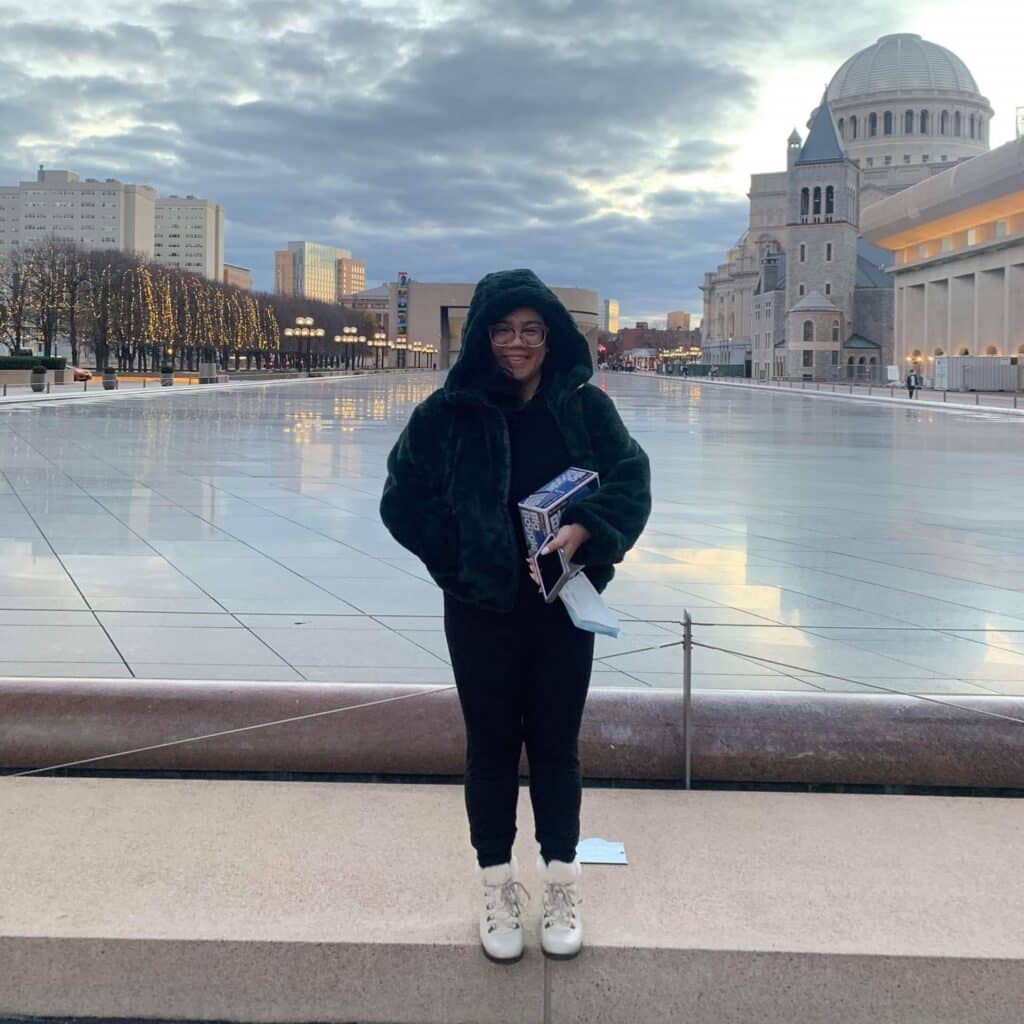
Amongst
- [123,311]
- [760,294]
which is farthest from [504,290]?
[760,294]

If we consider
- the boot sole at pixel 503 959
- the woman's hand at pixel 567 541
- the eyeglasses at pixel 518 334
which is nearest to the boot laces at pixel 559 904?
the boot sole at pixel 503 959

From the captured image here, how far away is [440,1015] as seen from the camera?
339 centimetres

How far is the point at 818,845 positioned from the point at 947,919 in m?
0.61

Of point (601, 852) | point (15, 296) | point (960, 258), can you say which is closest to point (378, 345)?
point (15, 296)

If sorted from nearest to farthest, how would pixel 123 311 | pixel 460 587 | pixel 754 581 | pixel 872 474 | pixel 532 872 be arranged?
pixel 460 587 < pixel 532 872 < pixel 754 581 < pixel 872 474 < pixel 123 311

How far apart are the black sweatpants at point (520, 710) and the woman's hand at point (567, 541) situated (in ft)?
0.43

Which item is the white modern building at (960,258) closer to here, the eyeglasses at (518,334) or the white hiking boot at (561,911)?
the eyeglasses at (518,334)

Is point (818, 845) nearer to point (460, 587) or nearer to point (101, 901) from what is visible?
point (460, 587)

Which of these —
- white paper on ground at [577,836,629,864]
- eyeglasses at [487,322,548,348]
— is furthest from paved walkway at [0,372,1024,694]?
eyeglasses at [487,322,548,348]

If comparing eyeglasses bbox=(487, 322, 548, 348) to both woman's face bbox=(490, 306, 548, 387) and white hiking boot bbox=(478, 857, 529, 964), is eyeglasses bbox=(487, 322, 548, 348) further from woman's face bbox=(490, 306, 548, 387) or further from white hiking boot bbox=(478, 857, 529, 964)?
white hiking boot bbox=(478, 857, 529, 964)

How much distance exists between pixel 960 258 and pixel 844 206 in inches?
1398

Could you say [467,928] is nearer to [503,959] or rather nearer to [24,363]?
[503,959]

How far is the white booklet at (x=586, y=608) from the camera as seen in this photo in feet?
10.5

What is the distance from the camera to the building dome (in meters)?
131
